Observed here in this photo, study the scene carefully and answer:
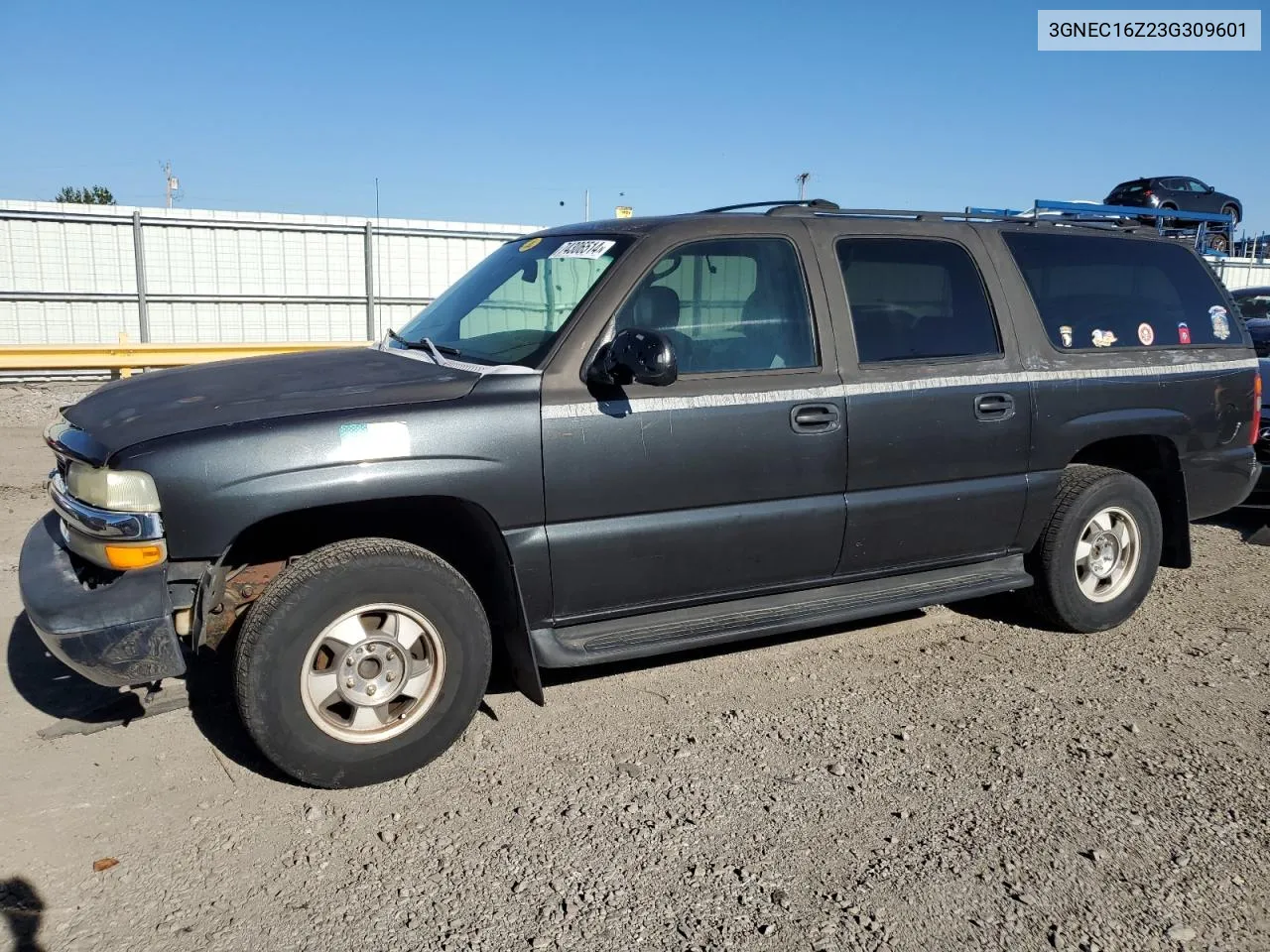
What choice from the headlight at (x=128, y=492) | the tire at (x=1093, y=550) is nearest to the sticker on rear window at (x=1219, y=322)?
the tire at (x=1093, y=550)

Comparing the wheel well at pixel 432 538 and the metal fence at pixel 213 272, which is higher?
the metal fence at pixel 213 272

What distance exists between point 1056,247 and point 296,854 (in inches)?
166

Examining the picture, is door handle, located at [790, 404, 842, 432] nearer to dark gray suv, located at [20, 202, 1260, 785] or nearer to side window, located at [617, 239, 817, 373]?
dark gray suv, located at [20, 202, 1260, 785]

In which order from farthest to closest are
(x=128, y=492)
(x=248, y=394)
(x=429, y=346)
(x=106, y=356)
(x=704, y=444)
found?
(x=106, y=356)
(x=429, y=346)
(x=704, y=444)
(x=248, y=394)
(x=128, y=492)

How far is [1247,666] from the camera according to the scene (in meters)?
4.63

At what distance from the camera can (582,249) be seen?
4.10 metres

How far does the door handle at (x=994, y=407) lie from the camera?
14.4 ft

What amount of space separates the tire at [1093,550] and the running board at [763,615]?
22 centimetres

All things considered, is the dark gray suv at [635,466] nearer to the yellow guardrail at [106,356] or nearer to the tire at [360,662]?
the tire at [360,662]

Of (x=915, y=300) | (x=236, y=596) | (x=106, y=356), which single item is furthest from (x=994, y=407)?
(x=106, y=356)

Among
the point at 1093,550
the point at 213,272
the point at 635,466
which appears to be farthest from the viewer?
the point at 213,272

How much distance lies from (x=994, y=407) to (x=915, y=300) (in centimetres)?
58

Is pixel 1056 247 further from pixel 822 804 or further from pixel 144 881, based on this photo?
pixel 144 881

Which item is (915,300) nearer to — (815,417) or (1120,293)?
→ (815,417)
